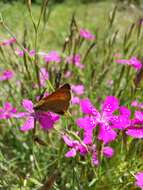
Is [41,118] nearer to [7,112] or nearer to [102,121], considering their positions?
[102,121]

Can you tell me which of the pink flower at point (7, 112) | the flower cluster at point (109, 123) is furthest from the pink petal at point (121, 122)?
the pink flower at point (7, 112)

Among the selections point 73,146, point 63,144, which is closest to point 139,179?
point 73,146

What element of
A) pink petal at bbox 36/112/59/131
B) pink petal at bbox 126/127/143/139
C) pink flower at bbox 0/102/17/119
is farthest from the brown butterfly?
pink flower at bbox 0/102/17/119

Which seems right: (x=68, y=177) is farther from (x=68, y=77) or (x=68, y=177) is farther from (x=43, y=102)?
(x=43, y=102)

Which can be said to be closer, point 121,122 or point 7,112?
point 121,122

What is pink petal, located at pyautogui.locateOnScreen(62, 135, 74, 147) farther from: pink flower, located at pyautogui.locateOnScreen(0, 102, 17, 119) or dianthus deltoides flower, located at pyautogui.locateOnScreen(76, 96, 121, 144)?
pink flower, located at pyautogui.locateOnScreen(0, 102, 17, 119)

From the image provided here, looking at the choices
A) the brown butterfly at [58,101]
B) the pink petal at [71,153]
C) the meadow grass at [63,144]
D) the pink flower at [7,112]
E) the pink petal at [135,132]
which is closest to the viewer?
the brown butterfly at [58,101]

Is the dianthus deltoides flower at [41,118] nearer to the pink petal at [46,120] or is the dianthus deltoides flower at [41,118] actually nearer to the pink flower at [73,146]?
the pink petal at [46,120]

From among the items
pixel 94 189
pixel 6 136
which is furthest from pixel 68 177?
pixel 6 136
